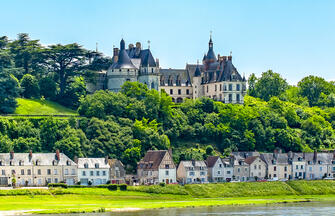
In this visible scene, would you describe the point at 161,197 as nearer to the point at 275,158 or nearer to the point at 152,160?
the point at 152,160

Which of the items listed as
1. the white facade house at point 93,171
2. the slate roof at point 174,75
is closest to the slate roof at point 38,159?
the white facade house at point 93,171

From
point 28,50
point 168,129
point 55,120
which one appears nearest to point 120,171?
point 55,120

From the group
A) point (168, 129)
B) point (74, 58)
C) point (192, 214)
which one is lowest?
point (192, 214)

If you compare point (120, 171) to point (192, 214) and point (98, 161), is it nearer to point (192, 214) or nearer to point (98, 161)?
point (98, 161)

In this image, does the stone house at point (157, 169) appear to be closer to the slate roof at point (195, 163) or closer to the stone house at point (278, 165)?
the slate roof at point (195, 163)

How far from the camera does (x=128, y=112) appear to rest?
145750 millimetres

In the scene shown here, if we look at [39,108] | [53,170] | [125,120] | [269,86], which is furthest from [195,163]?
[269,86]

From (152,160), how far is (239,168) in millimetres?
16019

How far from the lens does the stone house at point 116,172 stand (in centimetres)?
12156

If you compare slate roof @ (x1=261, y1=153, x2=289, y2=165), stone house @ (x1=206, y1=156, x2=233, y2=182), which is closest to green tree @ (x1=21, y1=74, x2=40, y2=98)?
Answer: stone house @ (x1=206, y1=156, x2=233, y2=182)

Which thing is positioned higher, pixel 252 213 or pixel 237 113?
pixel 237 113

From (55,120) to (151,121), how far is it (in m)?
20.3

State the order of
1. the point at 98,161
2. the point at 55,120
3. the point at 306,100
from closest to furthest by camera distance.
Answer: the point at 98,161 → the point at 55,120 → the point at 306,100

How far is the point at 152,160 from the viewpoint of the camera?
12550 centimetres
